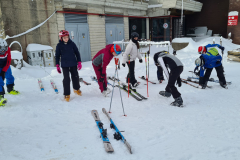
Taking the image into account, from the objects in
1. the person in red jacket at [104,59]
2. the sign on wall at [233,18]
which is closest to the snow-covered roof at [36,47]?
the person in red jacket at [104,59]

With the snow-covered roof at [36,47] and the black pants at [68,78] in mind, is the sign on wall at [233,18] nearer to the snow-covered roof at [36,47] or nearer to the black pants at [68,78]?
the snow-covered roof at [36,47]

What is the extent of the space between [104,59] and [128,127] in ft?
7.53

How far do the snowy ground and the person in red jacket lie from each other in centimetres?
47

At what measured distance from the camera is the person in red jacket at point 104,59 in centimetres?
519

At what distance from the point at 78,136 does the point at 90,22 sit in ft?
34.9

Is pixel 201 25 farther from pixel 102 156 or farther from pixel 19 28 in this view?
pixel 102 156

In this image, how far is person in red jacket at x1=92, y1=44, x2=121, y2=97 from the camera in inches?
204

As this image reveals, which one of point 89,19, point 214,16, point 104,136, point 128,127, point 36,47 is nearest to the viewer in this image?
point 104,136

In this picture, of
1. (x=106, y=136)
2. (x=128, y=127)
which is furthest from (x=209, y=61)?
(x=106, y=136)

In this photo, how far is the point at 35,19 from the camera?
10.1m

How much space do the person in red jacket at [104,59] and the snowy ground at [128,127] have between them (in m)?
0.47

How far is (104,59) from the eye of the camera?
530 centimetres

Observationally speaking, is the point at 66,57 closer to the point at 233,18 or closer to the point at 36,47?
the point at 36,47

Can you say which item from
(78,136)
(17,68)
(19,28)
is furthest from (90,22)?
(78,136)
